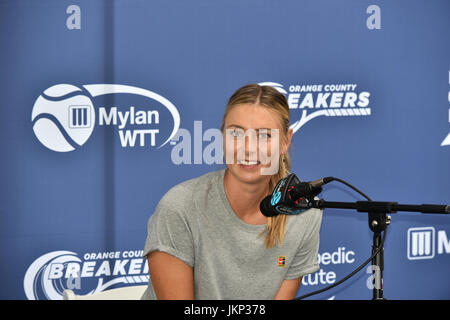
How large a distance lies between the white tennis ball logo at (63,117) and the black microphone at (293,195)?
1521 mm

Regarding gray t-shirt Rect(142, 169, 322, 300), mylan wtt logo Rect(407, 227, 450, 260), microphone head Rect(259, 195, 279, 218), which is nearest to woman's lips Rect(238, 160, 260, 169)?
gray t-shirt Rect(142, 169, 322, 300)

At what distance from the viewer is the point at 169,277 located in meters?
1.35

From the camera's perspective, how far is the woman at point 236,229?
1.36 m

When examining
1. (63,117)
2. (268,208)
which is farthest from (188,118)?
(268,208)

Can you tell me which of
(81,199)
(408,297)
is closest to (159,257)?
(81,199)

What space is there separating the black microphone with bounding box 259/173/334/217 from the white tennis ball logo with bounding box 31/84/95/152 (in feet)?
4.99

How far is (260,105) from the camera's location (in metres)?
1.39

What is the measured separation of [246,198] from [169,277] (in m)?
0.30

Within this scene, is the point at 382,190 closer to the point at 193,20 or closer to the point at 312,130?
the point at 312,130

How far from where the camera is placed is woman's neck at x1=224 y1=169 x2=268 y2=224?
4.67ft

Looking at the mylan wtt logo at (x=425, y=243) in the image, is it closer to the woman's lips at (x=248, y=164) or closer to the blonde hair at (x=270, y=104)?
the blonde hair at (x=270, y=104)

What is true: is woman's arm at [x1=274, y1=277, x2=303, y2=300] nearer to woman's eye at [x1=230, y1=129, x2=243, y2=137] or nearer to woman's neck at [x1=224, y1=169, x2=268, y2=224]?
woman's neck at [x1=224, y1=169, x2=268, y2=224]

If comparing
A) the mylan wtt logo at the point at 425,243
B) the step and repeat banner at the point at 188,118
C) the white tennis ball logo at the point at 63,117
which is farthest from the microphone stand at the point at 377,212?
the mylan wtt logo at the point at 425,243

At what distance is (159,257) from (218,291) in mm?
192
